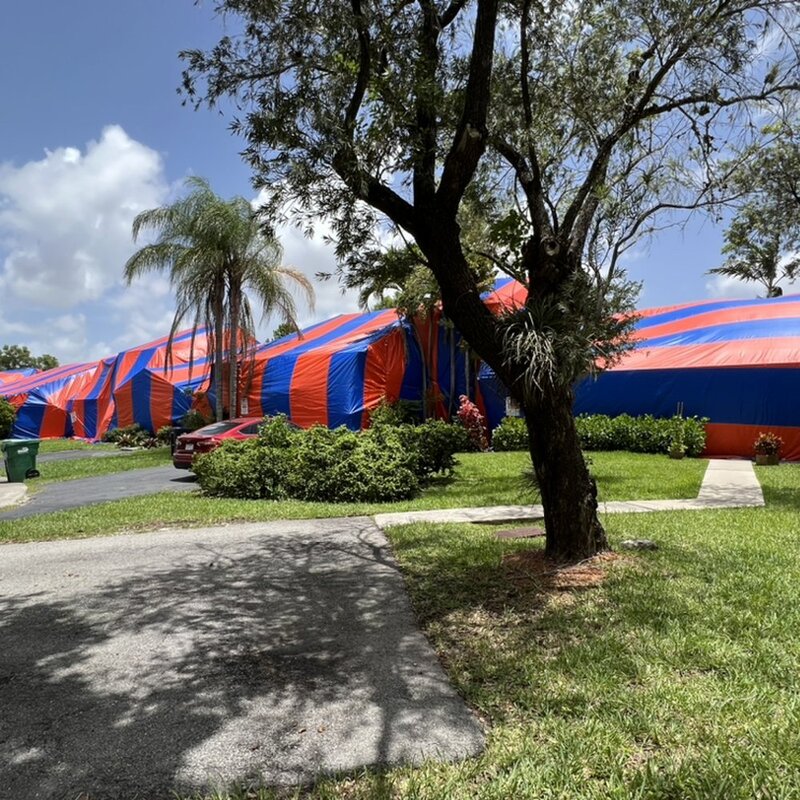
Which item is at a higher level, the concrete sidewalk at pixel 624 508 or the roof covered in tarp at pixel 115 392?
the roof covered in tarp at pixel 115 392

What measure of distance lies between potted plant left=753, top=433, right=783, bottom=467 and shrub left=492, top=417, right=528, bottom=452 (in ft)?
19.9

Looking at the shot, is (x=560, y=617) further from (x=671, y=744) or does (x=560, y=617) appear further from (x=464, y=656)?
(x=671, y=744)

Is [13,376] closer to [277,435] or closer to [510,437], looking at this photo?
[510,437]

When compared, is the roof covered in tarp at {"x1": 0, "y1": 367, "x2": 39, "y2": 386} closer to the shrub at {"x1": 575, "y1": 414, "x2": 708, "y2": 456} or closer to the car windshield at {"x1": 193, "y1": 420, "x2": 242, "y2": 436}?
the car windshield at {"x1": 193, "y1": 420, "x2": 242, "y2": 436}

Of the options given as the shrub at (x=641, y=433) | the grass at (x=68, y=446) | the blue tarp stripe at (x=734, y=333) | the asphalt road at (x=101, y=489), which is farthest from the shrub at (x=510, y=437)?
the grass at (x=68, y=446)

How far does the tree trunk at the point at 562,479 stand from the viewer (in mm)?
6148

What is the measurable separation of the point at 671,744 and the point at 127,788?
256 centimetres

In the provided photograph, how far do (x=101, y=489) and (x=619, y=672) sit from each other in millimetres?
13734

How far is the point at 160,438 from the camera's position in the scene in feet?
89.8

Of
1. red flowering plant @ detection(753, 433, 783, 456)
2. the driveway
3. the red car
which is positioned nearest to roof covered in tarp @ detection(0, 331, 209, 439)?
the red car

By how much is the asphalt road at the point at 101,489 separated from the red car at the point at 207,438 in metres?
0.52

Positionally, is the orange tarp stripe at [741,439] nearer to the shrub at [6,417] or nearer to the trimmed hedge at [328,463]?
the trimmed hedge at [328,463]

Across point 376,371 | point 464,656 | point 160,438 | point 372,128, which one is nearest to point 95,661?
point 464,656

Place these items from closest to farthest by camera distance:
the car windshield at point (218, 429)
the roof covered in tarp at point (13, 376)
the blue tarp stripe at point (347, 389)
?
the car windshield at point (218, 429)
the blue tarp stripe at point (347, 389)
the roof covered in tarp at point (13, 376)
